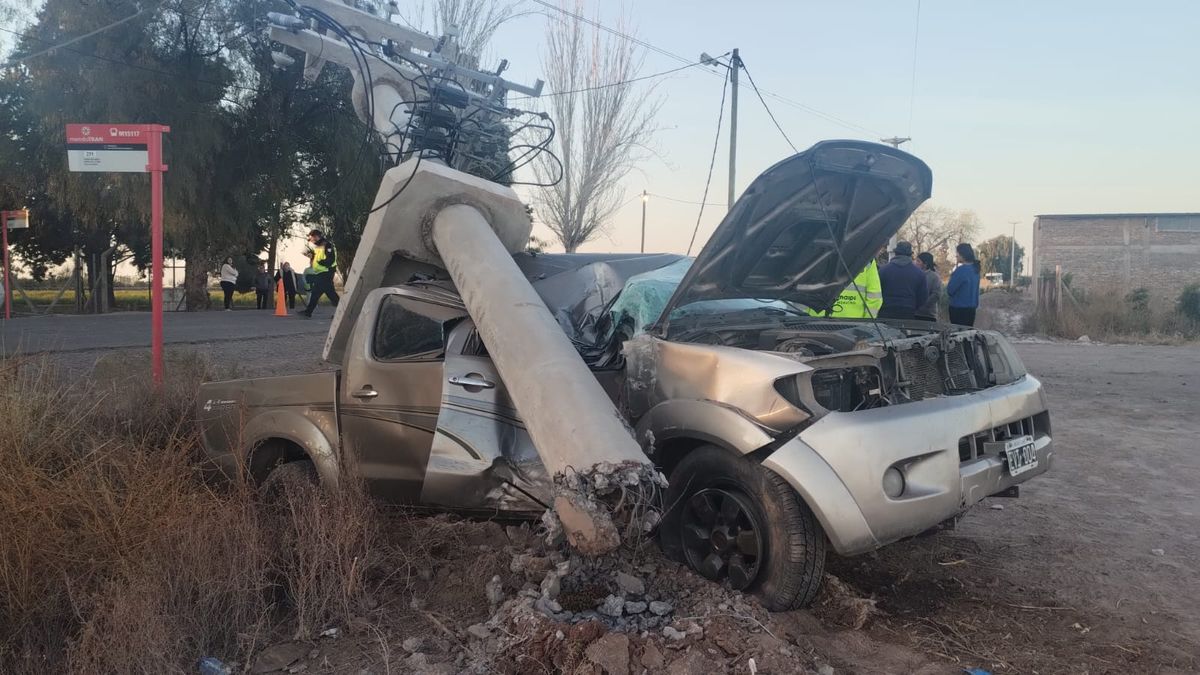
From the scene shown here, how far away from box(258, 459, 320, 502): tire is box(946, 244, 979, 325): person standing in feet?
24.1

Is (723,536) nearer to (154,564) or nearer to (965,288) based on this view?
(154,564)

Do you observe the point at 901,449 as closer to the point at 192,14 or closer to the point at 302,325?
the point at 302,325

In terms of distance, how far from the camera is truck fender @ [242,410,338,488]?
15.5 ft

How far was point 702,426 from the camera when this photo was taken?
146 inches

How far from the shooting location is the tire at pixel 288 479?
15.5 feet

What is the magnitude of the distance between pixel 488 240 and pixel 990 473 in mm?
3147

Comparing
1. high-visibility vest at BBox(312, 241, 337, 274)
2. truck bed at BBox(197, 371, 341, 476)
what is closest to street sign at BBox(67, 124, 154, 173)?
truck bed at BBox(197, 371, 341, 476)

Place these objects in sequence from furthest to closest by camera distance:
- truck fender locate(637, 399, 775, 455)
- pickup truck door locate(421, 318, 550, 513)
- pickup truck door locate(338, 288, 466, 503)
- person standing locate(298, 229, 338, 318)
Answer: person standing locate(298, 229, 338, 318) → pickup truck door locate(338, 288, 466, 503) → pickup truck door locate(421, 318, 550, 513) → truck fender locate(637, 399, 775, 455)

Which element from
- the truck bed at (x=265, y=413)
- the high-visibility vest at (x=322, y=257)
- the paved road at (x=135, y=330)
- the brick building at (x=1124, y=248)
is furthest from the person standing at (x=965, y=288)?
the brick building at (x=1124, y=248)

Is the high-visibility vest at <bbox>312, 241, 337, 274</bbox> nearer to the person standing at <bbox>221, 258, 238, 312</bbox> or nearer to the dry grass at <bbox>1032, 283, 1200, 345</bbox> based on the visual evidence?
the person standing at <bbox>221, 258, 238, 312</bbox>

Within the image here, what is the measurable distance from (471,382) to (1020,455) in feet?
8.89

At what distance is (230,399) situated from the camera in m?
5.29

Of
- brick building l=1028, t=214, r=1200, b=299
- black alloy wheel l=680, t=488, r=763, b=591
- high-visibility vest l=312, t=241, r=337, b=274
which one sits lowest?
black alloy wheel l=680, t=488, r=763, b=591

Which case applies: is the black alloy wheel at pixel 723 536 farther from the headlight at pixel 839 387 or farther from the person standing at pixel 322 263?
the person standing at pixel 322 263
